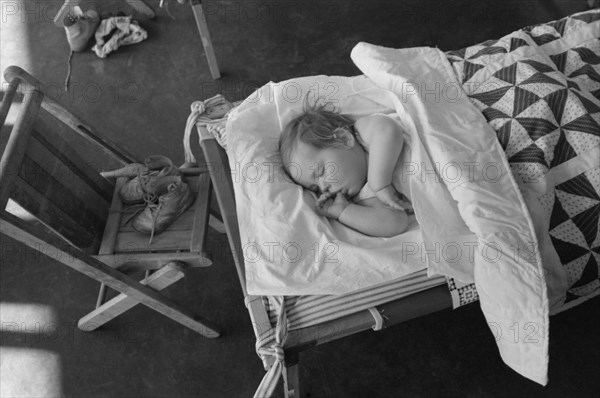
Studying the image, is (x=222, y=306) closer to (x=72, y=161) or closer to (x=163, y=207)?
(x=163, y=207)

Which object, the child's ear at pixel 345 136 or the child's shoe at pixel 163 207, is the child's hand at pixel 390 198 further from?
the child's shoe at pixel 163 207

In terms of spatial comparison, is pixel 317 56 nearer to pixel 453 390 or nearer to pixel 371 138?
pixel 371 138

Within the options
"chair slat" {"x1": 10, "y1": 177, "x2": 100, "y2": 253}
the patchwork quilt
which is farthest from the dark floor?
the patchwork quilt

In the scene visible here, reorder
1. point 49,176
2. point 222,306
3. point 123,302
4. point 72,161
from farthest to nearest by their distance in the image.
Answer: point 222,306 < point 123,302 < point 72,161 < point 49,176

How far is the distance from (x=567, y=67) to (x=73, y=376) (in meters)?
1.80

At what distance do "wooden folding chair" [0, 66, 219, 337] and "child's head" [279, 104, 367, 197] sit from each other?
31 cm

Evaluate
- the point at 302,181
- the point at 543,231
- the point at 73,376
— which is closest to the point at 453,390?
the point at 543,231

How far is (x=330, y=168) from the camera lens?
4.09ft

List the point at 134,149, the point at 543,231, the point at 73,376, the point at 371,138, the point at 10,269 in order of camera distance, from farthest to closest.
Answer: the point at 134,149, the point at 10,269, the point at 73,376, the point at 371,138, the point at 543,231

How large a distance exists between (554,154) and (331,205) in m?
0.55

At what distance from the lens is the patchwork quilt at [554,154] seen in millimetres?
1120

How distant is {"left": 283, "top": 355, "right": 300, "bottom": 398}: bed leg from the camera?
1135 mm

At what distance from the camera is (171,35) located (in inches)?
97.2

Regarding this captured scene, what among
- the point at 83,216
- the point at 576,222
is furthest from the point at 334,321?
the point at 83,216
